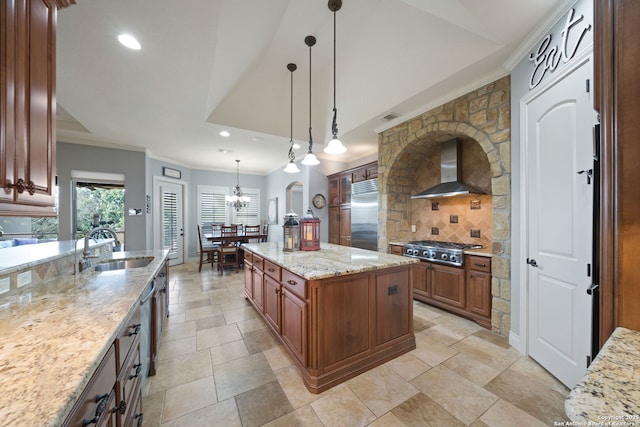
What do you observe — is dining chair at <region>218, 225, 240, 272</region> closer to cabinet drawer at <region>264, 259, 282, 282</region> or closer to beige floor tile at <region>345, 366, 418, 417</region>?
cabinet drawer at <region>264, 259, 282, 282</region>

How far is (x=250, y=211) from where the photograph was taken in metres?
7.52

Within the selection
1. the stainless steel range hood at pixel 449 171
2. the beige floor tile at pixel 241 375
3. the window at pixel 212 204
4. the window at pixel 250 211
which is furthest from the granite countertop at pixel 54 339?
the window at pixel 250 211

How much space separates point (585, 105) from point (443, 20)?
144 centimetres

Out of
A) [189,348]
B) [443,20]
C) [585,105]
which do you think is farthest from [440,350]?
[443,20]

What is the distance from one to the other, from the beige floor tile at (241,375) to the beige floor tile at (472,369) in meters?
1.51

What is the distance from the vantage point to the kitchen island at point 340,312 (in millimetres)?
1709

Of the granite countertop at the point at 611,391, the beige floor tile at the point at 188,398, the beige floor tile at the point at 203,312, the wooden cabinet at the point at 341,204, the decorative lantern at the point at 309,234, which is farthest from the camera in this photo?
the wooden cabinet at the point at 341,204

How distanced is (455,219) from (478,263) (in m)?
1.04

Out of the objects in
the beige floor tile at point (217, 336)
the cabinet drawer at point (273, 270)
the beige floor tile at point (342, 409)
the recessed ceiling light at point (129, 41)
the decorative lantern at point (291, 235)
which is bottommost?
the beige floor tile at point (217, 336)

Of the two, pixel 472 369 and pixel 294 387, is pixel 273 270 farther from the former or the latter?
pixel 472 369

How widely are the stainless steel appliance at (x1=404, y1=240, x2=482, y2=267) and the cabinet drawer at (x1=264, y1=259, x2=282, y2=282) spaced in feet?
6.79

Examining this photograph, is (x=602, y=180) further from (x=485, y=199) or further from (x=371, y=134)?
(x=371, y=134)

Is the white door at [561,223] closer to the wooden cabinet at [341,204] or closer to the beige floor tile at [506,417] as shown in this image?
the beige floor tile at [506,417]

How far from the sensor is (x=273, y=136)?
4156 mm
